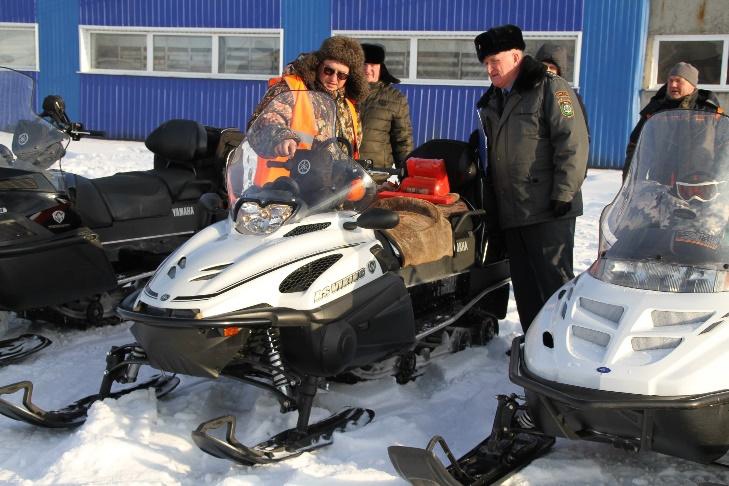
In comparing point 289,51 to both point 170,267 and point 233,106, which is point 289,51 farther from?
point 170,267

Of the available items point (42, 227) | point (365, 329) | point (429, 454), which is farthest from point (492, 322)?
point (42, 227)

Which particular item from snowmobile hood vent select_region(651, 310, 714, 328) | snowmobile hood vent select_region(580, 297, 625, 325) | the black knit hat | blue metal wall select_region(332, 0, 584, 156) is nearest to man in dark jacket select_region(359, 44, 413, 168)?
the black knit hat

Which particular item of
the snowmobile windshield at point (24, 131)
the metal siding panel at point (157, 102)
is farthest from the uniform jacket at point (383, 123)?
the metal siding panel at point (157, 102)

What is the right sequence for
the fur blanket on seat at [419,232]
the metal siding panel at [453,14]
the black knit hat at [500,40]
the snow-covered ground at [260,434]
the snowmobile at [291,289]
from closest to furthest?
the snow-covered ground at [260,434] → the snowmobile at [291,289] → the fur blanket on seat at [419,232] → the black knit hat at [500,40] → the metal siding panel at [453,14]

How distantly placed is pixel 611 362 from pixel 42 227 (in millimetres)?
3316

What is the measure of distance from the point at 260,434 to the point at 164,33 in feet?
39.3

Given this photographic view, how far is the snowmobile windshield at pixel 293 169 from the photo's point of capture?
3.63 m

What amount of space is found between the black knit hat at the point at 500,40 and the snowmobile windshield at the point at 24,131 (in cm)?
254

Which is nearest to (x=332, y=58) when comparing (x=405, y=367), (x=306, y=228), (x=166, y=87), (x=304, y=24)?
(x=306, y=228)

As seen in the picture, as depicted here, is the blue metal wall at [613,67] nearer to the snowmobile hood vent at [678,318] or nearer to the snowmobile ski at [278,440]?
the snowmobile ski at [278,440]

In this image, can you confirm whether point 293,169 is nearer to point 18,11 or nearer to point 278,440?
point 278,440

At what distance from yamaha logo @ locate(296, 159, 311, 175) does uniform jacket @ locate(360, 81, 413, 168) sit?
1927 mm

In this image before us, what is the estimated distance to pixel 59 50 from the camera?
15047 mm

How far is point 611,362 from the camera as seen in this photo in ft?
8.84
